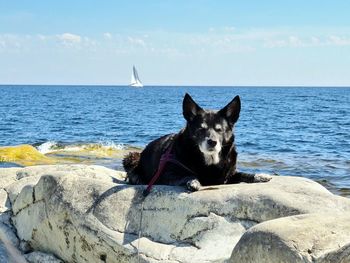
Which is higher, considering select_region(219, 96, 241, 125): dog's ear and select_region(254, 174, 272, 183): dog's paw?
select_region(219, 96, 241, 125): dog's ear

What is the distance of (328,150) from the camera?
88.2 feet

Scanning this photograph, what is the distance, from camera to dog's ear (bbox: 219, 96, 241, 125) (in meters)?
7.72

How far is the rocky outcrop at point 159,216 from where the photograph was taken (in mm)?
6328

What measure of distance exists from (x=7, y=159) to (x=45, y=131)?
20681 mm

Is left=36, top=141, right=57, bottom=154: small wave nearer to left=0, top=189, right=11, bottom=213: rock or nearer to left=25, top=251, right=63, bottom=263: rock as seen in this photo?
left=0, top=189, right=11, bottom=213: rock

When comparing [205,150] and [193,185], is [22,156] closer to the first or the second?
[205,150]

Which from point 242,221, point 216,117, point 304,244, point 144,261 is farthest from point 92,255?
point 304,244

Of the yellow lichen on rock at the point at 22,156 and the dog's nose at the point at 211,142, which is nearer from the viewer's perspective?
the dog's nose at the point at 211,142

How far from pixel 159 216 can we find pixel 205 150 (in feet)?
3.60

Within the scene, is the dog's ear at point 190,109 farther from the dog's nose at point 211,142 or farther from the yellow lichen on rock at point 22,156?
the yellow lichen on rock at point 22,156

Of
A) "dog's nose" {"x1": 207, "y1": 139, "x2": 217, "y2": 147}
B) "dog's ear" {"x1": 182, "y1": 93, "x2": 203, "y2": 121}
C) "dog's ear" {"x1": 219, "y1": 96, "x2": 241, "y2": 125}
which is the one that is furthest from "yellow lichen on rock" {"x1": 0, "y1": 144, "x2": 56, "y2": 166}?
"dog's nose" {"x1": 207, "y1": 139, "x2": 217, "y2": 147}

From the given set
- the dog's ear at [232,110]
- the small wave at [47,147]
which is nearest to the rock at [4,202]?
the dog's ear at [232,110]

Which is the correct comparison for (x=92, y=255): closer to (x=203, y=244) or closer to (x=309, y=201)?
(x=203, y=244)

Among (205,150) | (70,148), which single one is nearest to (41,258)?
(205,150)
